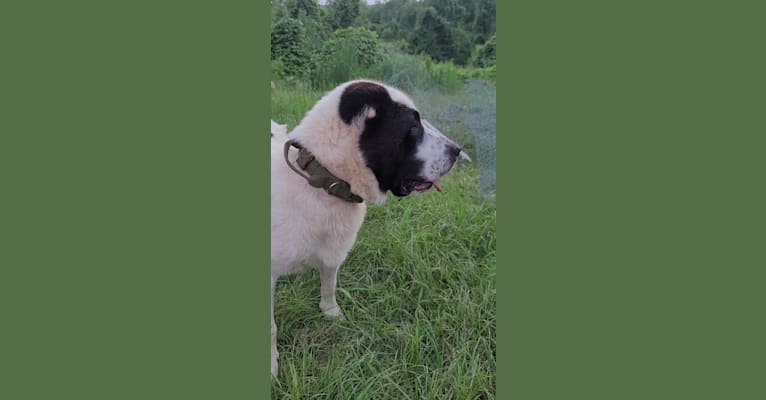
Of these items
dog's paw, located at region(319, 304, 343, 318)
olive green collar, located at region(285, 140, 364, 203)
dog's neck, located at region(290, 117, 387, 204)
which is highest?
dog's neck, located at region(290, 117, 387, 204)

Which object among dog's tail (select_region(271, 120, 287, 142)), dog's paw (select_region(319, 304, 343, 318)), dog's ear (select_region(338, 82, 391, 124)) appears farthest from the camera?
dog's paw (select_region(319, 304, 343, 318))

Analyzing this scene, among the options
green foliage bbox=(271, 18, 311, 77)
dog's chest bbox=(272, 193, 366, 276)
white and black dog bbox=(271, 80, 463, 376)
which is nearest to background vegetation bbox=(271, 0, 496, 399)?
green foliage bbox=(271, 18, 311, 77)

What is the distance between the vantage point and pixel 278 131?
8.74ft

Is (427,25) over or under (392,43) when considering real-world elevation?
over

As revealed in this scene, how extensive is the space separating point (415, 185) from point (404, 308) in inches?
29.3

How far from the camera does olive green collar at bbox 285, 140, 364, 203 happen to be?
7.89 ft

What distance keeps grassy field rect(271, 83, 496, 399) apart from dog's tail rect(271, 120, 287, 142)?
69 mm

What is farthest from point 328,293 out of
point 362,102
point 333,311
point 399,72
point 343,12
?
point 343,12

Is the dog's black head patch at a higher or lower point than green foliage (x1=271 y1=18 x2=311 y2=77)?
lower

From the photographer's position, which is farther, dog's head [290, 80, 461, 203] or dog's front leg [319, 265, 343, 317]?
dog's front leg [319, 265, 343, 317]

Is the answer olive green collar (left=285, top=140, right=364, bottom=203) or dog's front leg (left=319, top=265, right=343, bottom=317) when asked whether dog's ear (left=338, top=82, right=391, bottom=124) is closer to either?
olive green collar (left=285, top=140, right=364, bottom=203)

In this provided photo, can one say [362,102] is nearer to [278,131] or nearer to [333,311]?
[278,131]

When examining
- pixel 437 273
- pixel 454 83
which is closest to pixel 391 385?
pixel 437 273

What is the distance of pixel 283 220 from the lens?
2451mm
